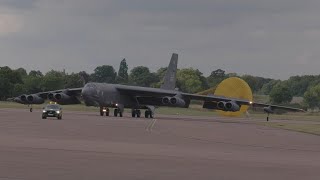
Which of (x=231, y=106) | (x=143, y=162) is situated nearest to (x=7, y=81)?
(x=231, y=106)

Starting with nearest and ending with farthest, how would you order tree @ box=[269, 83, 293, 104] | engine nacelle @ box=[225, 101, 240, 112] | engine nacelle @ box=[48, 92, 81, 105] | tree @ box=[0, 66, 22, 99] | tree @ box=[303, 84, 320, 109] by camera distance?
engine nacelle @ box=[225, 101, 240, 112], engine nacelle @ box=[48, 92, 81, 105], tree @ box=[0, 66, 22, 99], tree @ box=[269, 83, 293, 104], tree @ box=[303, 84, 320, 109]

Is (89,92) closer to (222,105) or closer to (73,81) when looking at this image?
(222,105)

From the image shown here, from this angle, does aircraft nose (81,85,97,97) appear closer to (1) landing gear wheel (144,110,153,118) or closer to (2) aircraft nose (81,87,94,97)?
(2) aircraft nose (81,87,94,97)

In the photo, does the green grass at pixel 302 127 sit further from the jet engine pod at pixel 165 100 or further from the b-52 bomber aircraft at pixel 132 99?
the jet engine pod at pixel 165 100

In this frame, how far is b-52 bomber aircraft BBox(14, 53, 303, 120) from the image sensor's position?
68250mm

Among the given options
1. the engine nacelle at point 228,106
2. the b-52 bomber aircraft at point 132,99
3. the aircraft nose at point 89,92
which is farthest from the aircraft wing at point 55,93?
the engine nacelle at point 228,106

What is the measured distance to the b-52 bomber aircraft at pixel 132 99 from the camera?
68.2 meters

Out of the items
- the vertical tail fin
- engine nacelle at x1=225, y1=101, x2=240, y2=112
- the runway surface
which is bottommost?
the runway surface

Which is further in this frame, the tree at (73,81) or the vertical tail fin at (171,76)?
the tree at (73,81)

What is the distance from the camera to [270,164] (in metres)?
18.2

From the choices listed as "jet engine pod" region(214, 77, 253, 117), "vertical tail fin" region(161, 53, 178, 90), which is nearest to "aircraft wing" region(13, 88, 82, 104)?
"vertical tail fin" region(161, 53, 178, 90)

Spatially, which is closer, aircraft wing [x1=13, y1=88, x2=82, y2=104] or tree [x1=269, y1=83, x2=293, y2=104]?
aircraft wing [x1=13, y1=88, x2=82, y2=104]

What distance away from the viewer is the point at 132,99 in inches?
2906

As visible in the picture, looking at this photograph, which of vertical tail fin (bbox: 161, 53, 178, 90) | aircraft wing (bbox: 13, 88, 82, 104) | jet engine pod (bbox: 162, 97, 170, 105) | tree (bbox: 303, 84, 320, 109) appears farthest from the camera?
tree (bbox: 303, 84, 320, 109)
